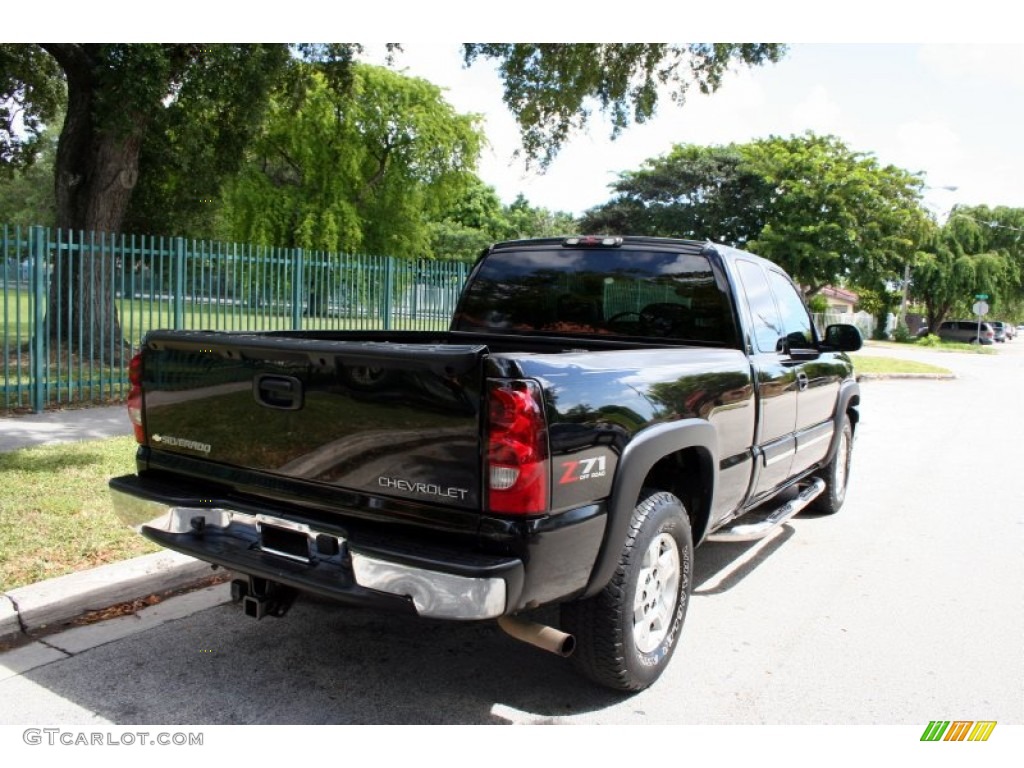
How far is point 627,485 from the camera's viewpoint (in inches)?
121

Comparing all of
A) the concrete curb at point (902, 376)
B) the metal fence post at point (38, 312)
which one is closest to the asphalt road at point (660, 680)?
the metal fence post at point (38, 312)

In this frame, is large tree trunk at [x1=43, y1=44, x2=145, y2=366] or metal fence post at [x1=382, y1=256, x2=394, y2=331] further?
metal fence post at [x1=382, y1=256, x2=394, y2=331]

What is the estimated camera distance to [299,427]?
10.0 feet

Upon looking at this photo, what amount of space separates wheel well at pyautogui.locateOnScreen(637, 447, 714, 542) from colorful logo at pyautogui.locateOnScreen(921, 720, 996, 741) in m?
1.20

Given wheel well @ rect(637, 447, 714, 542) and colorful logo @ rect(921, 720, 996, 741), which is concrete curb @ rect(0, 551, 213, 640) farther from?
colorful logo @ rect(921, 720, 996, 741)

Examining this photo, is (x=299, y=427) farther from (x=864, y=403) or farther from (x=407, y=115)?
(x=407, y=115)

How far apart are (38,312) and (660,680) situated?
858 cm

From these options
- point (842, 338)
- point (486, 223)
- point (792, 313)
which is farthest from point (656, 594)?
point (486, 223)

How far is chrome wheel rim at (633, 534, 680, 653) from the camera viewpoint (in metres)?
3.33

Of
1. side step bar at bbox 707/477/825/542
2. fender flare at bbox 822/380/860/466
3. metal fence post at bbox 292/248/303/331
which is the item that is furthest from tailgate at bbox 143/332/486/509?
metal fence post at bbox 292/248/303/331

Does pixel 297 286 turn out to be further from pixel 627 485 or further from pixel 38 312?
pixel 627 485

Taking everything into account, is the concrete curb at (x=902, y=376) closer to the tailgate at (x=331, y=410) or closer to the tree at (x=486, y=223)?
the tailgate at (x=331, y=410)

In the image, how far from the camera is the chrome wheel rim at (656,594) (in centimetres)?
333

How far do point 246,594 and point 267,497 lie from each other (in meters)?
0.42
